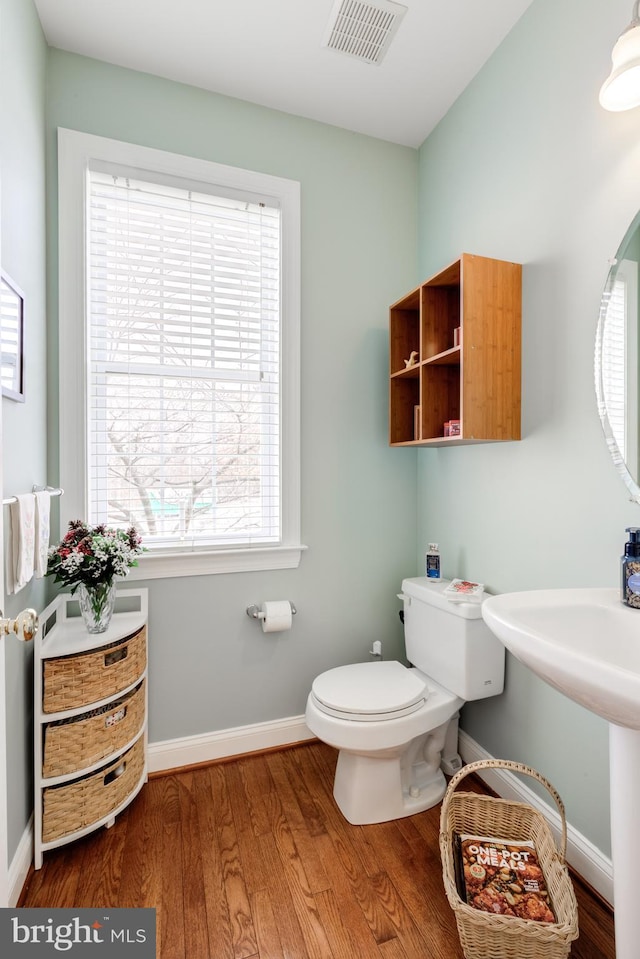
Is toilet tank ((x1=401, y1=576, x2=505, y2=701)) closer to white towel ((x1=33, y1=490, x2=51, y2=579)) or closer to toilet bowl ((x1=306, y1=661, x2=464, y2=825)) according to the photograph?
toilet bowl ((x1=306, y1=661, x2=464, y2=825))

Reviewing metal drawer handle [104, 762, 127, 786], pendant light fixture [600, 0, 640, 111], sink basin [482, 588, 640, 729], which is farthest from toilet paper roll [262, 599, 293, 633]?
pendant light fixture [600, 0, 640, 111]

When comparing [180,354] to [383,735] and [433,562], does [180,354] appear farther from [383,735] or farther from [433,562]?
[383,735]

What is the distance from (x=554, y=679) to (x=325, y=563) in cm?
134

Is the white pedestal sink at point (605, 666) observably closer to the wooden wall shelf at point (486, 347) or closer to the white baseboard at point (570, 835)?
the white baseboard at point (570, 835)

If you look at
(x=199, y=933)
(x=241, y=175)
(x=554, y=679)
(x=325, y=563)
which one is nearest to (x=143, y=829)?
(x=199, y=933)

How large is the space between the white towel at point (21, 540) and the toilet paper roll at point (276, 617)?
93 cm

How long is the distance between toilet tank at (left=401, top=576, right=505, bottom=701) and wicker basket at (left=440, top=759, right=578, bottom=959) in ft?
1.10

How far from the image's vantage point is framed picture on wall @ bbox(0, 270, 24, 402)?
4.01 feet

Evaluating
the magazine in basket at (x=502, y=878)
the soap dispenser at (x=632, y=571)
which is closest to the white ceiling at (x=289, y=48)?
the soap dispenser at (x=632, y=571)

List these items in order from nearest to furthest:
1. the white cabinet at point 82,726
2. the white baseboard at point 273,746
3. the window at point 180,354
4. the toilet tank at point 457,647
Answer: the white baseboard at point 273,746, the white cabinet at point 82,726, the toilet tank at point 457,647, the window at point 180,354

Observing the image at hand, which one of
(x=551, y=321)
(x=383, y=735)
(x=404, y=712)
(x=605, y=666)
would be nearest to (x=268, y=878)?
(x=383, y=735)

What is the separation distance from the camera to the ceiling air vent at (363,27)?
5.18 feet

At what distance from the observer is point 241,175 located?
1.96 metres

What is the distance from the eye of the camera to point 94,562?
1.50m
